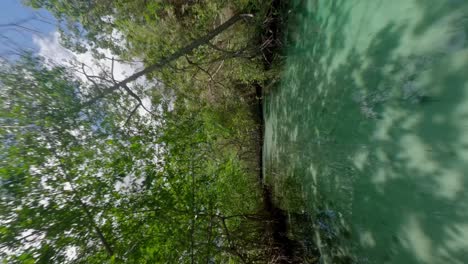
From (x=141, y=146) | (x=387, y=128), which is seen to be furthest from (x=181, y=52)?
(x=387, y=128)

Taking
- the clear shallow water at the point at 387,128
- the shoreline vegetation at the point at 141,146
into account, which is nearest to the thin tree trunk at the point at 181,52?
the shoreline vegetation at the point at 141,146

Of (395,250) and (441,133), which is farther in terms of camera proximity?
(395,250)

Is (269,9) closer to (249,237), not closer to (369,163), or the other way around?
(369,163)

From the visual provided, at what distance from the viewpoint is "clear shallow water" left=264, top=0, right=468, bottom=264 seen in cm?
222

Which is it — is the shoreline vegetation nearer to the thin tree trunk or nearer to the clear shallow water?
the thin tree trunk

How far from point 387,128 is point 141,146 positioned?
3.71 meters

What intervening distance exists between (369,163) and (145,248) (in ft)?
11.1

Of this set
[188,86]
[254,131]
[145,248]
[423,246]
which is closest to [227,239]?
[145,248]

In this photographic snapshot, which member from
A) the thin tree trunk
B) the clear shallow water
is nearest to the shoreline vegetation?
the thin tree trunk

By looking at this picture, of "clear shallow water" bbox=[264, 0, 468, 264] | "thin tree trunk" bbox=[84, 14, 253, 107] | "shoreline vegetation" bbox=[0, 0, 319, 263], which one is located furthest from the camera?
"thin tree trunk" bbox=[84, 14, 253, 107]

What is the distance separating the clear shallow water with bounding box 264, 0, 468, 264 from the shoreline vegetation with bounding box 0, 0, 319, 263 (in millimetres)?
1688

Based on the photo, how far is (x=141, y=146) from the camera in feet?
14.4

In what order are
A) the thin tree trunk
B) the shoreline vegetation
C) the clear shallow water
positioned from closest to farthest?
the clear shallow water, the shoreline vegetation, the thin tree trunk

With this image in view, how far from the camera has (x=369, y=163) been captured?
3141 mm
